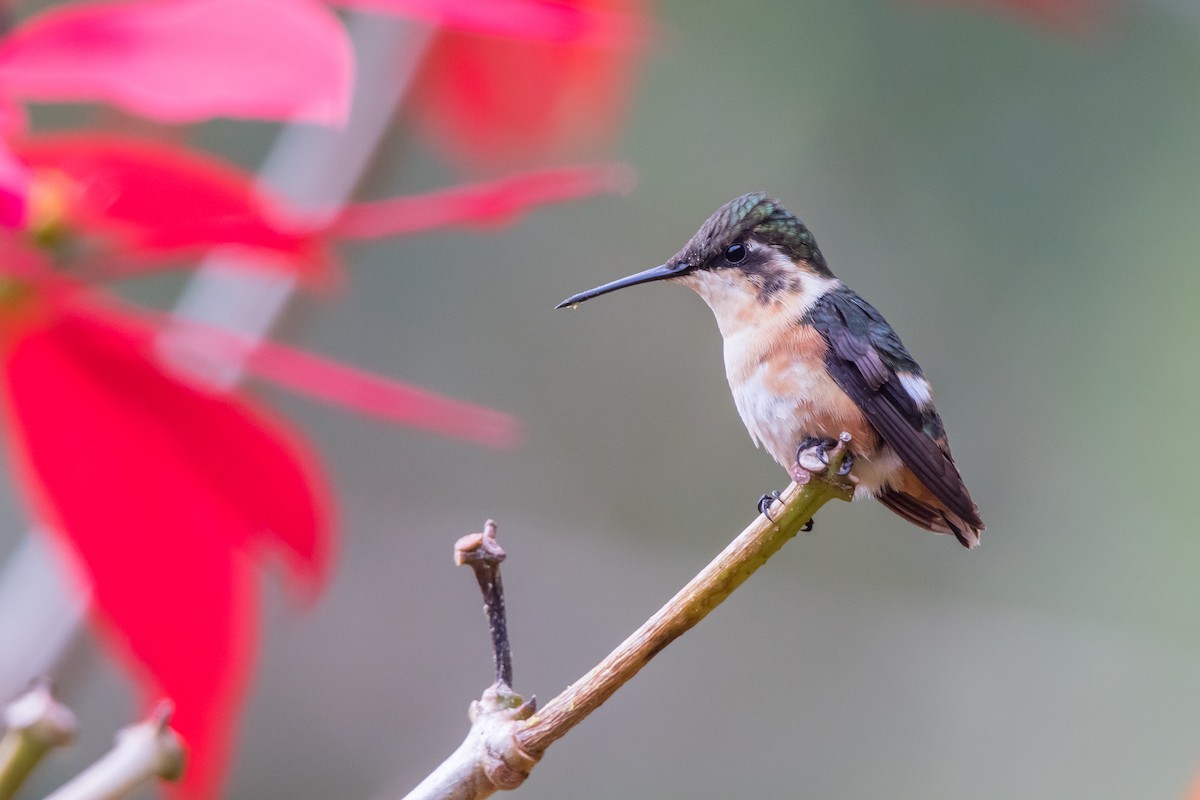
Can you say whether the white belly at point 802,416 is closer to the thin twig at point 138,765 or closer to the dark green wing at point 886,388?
the dark green wing at point 886,388

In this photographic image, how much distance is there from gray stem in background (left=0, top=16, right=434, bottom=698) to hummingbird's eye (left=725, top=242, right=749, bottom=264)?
0.14m

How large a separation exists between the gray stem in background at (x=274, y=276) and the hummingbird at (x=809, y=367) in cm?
14

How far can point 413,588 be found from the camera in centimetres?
125

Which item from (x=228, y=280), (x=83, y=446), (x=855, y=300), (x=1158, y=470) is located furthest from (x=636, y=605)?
(x=83, y=446)

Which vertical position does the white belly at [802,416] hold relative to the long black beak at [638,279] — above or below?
below

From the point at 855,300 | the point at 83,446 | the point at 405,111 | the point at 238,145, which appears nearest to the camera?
the point at 83,446

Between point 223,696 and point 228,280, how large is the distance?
0.31 metres

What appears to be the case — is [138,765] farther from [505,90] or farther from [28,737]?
[505,90]

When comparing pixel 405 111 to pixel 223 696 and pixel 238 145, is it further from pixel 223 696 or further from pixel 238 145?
pixel 238 145

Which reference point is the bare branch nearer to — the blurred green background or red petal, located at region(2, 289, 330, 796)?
red petal, located at region(2, 289, 330, 796)

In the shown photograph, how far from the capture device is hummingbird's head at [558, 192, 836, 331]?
38 cm

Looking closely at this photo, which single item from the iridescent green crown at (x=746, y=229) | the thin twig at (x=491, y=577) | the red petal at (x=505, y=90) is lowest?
the red petal at (x=505, y=90)

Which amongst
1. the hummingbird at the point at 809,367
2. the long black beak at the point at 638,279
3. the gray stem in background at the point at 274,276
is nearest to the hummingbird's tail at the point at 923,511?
the hummingbird at the point at 809,367

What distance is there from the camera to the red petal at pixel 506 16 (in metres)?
0.29
